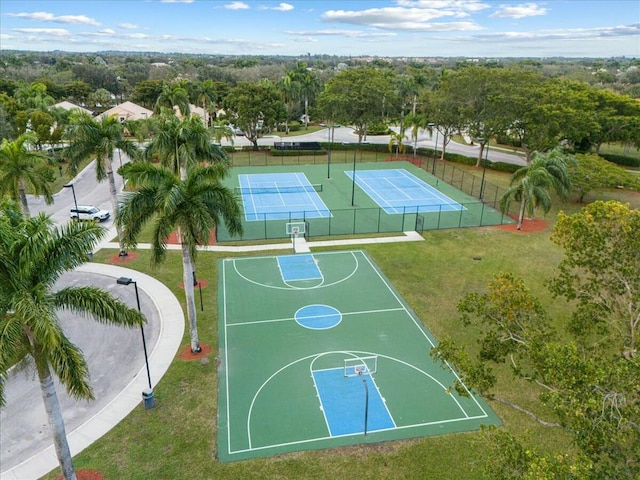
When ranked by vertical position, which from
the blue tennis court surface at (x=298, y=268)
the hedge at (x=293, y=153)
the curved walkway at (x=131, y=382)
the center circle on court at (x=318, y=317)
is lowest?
the curved walkway at (x=131, y=382)

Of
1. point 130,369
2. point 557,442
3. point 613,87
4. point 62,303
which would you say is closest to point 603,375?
point 557,442

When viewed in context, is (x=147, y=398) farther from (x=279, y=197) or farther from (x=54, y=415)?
(x=279, y=197)

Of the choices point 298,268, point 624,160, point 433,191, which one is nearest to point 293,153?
point 433,191

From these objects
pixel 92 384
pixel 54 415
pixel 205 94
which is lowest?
pixel 92 384

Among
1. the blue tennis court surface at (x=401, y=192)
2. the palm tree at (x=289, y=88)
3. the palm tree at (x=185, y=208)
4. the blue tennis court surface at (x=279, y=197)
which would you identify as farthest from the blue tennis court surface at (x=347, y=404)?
the palm tree at (x=289, y=88)

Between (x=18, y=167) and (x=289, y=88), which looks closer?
(x=18, y=167)

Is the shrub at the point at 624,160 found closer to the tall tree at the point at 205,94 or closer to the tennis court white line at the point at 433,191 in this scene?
the tennis court white line at the point at 433,191

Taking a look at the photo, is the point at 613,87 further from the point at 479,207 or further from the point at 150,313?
the point at 150,313
